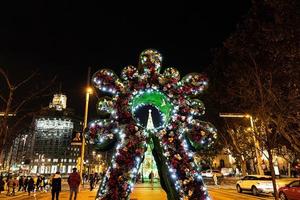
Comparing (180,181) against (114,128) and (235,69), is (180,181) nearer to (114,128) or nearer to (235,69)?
(114,128)

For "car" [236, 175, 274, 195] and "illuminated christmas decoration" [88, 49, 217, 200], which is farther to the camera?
"car" [236, 175, 274, 195]

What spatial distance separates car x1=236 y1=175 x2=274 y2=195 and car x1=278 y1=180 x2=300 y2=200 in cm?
398

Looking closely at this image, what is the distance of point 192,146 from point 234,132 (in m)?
26.3

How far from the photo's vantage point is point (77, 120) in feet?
467

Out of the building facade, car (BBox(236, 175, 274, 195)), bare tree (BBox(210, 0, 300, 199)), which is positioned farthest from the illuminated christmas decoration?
the building facade

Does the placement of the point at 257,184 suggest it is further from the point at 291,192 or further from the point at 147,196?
the point at 147,196

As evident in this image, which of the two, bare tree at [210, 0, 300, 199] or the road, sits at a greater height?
bare tree at [210, 0, 300, 199]

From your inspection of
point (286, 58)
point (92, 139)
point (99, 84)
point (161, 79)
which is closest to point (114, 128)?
point (92, 139)

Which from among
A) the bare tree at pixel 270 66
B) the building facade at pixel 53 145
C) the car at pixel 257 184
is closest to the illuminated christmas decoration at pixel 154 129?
the bare tree at pixel 270 66

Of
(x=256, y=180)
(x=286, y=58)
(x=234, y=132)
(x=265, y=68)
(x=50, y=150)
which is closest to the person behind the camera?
(x=286, y=58)

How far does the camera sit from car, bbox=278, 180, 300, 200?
16484 mm

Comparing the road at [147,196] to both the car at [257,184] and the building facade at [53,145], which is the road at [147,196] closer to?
the car at [257,184]

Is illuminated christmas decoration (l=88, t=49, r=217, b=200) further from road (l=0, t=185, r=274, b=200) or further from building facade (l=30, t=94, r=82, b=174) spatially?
building facade (l=30, t=94, r=82, b=174)

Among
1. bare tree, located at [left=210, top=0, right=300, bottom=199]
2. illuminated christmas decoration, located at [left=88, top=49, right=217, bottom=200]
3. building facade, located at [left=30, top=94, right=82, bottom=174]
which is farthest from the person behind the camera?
building facade, located at [left=30, top=94, right=82, bottom=174]
